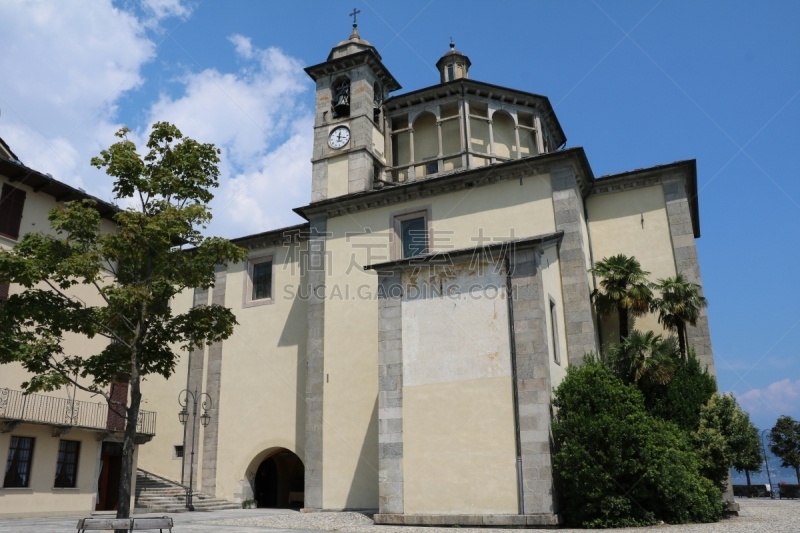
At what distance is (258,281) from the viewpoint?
2914 centimetres

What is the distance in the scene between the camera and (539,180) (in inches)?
912

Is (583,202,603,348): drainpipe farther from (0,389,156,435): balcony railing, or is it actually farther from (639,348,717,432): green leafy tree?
(0,389,156,435): balcony railing

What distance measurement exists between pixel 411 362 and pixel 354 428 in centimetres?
581

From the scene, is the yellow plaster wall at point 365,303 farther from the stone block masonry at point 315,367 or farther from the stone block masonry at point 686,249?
the stone block masonry at point 686,249

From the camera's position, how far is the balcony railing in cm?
2023

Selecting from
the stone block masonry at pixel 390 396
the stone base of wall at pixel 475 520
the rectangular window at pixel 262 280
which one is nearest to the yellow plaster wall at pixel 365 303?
the rectangular window at pixel 262 280

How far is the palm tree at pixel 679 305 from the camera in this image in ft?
68.9

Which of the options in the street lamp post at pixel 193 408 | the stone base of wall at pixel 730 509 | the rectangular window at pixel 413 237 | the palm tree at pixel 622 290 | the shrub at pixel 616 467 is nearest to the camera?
the shrub at pixel 616 467

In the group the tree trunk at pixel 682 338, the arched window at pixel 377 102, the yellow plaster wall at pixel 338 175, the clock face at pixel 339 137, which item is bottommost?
the tree trunk at pixel 682 338

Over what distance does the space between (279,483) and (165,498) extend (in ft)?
18.9

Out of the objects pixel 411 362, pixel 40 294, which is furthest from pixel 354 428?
pixel 40 294

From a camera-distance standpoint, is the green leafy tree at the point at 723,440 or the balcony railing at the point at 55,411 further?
the balcony railing at the point at 55,411

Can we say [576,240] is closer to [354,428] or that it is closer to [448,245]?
[448,245]

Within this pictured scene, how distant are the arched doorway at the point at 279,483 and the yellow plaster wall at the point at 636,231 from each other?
50.7 ft
